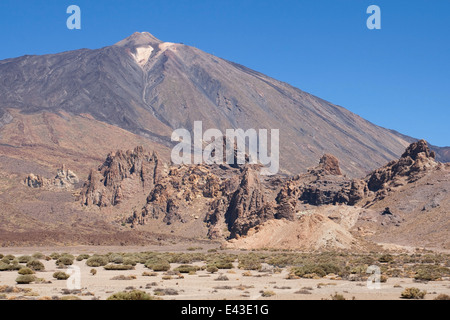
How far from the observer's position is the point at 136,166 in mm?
147875

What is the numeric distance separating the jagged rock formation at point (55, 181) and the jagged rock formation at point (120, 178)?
12.1 metres

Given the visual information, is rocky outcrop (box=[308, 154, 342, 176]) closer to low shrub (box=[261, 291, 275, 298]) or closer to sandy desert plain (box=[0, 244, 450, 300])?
sandy desert plain (box=[0, 244, 450, 300])

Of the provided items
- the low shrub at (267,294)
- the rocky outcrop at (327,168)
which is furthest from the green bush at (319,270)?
the rocky outcrop at (327,168)

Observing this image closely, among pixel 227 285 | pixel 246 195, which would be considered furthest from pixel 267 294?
pixel 246 195

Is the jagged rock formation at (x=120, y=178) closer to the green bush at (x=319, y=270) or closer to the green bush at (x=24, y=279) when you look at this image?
the green bush at (x=319, y=270)

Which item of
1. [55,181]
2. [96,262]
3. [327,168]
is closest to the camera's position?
[96,262]

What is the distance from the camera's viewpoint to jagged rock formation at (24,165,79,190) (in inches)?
5901

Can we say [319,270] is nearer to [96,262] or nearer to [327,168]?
[96,262]

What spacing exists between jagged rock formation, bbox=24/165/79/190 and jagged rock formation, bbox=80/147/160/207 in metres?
12.1

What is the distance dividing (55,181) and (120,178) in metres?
22.6

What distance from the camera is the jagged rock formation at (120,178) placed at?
138375mm

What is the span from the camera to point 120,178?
14400 cm
